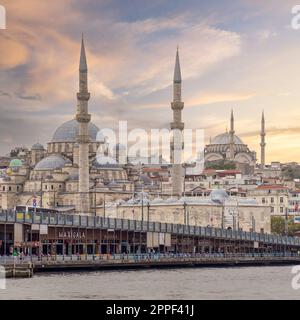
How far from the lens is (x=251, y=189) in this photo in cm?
12288

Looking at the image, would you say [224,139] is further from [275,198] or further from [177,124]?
[177,124]

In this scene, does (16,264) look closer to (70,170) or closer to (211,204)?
(211,204)

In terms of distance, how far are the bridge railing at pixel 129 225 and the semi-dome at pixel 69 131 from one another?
39613 millimetres

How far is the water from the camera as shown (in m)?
42.5

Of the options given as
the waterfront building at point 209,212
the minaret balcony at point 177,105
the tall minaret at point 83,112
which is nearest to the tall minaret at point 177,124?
the minaret balcony at point 177,105

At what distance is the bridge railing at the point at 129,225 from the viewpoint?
60688 millimetres

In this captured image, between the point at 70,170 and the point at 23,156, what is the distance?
31.3 metres

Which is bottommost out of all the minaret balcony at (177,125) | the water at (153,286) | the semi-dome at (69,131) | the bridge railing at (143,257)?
the water at (153,286)

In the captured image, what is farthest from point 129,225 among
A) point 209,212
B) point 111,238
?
point 209,212

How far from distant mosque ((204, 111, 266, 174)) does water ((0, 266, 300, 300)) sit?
98.2 m

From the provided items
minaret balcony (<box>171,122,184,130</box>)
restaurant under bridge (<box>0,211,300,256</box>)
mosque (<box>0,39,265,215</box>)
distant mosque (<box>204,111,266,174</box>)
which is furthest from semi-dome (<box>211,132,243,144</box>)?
restaurant under bridge (<box>0,211,300,256</box>)

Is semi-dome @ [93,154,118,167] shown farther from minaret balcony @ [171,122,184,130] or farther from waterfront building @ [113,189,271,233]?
minaret balcony @ [171,122,184,130]

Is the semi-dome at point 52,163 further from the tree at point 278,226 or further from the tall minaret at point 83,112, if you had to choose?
the tree at point 278,226
